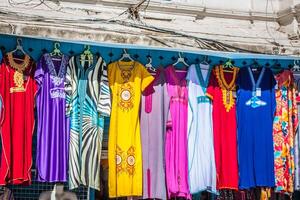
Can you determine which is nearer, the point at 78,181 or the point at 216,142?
the point at 78,181

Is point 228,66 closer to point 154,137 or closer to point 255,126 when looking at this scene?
point 255,126

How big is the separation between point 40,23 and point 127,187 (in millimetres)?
2045

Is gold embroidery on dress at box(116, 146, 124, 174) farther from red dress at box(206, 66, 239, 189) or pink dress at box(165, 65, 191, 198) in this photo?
red dress at box(206, 66, 239, 189)

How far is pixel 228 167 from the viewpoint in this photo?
207 inches

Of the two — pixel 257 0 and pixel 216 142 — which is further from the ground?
pixel 257 0

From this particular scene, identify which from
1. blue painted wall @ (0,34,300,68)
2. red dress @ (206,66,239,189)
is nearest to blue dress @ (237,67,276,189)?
red dress @ (206,66,239,189)

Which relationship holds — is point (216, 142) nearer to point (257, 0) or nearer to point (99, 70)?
point (99, 70)

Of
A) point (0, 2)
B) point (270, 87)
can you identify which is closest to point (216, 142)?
point (270, 87)

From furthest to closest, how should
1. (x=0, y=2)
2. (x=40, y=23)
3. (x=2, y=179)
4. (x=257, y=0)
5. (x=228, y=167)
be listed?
(x=257, y=0)
(x=0, y=2)
(x=40, y=23)
(x=228, y=167)
(x=2, y=179)

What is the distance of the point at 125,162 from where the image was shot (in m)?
4.96

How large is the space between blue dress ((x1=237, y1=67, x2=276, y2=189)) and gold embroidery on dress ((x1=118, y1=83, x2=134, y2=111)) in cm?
112

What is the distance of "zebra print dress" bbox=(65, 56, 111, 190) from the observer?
4.84 metres

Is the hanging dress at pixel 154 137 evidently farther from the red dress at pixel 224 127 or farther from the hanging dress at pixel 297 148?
the hanging dress at pixel 297 148

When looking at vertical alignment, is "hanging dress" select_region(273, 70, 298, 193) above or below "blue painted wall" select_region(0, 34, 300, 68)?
below
